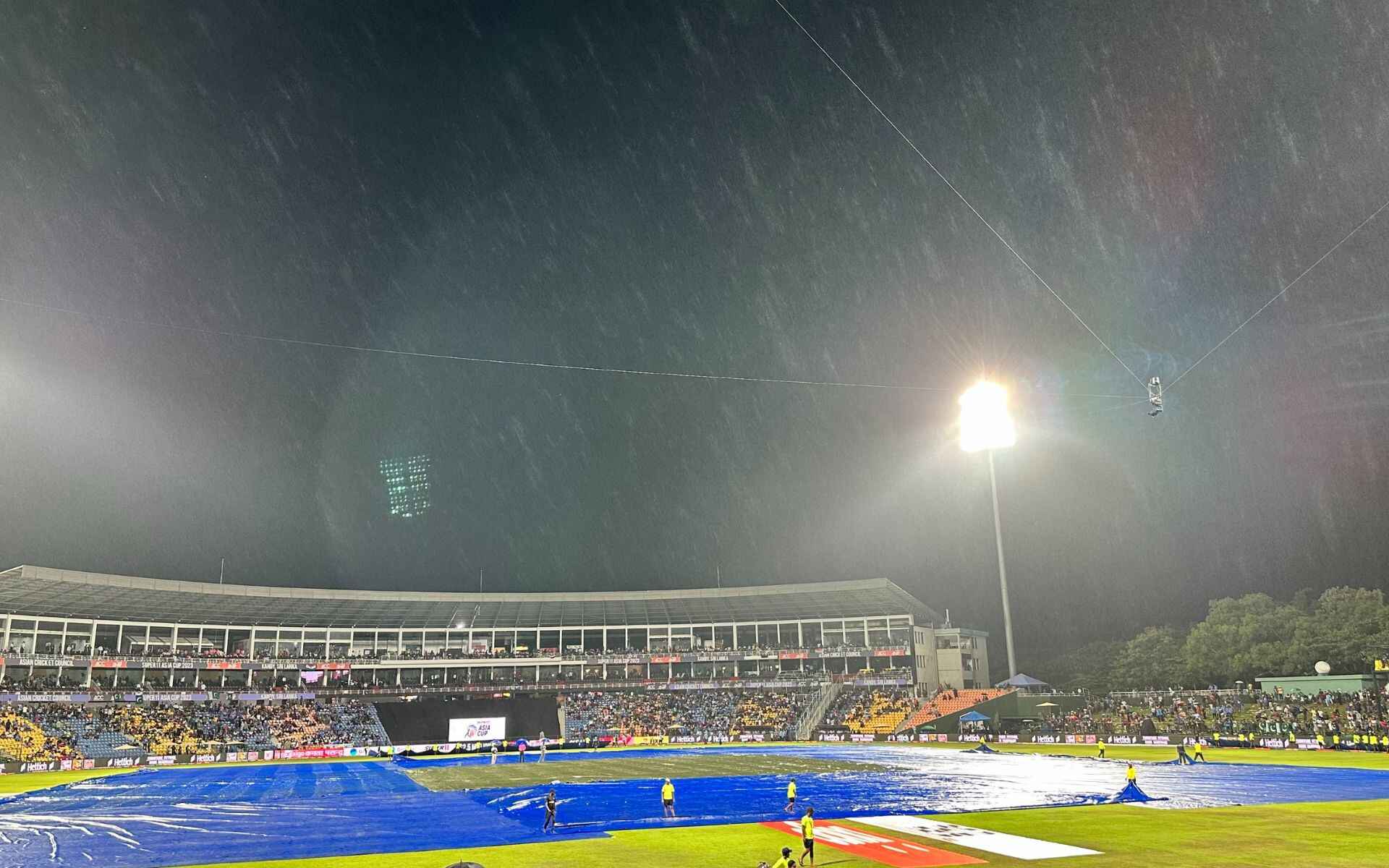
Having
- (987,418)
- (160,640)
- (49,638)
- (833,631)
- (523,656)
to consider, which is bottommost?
(523,656)

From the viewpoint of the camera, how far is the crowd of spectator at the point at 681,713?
89.7 m

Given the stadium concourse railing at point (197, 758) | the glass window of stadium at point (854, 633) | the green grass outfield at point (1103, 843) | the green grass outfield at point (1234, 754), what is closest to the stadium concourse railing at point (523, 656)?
the glass window of stadium at point (854, 633)

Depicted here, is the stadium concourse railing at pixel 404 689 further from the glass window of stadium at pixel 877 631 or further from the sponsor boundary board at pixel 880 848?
the sponsor boundary board at pixel 880 848

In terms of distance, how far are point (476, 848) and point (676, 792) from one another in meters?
15.4

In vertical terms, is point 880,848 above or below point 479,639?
below

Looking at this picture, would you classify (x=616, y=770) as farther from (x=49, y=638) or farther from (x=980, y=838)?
(x=49, y=638)

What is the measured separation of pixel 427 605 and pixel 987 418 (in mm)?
72898

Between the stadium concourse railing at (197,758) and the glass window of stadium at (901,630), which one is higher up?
the glass window of stadium at (901,630)

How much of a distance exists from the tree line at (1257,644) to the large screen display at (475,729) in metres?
66.4

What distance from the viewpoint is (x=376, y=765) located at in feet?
203

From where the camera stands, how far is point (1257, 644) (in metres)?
94.7

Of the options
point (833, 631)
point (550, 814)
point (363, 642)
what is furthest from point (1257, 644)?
point (363, 642)

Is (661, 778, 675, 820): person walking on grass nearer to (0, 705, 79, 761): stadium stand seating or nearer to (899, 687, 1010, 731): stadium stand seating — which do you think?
(0, 705, 79, 761): stadium stand seating


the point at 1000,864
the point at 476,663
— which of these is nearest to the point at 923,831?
the point at 1000,864
